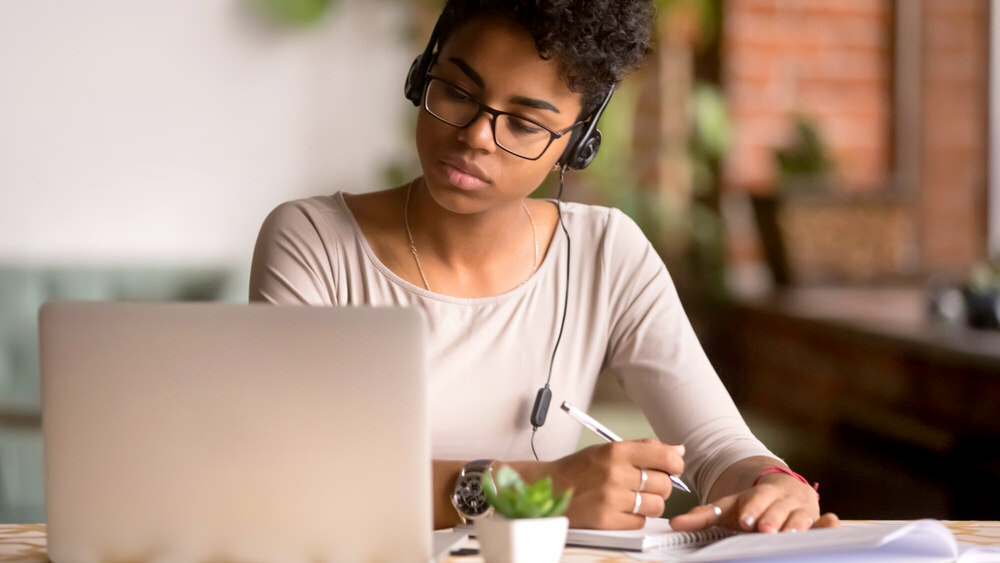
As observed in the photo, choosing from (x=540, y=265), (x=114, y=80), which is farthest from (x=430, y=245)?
(x=114, y=80)

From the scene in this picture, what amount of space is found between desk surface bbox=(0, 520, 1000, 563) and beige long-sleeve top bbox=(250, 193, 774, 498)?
0.28m

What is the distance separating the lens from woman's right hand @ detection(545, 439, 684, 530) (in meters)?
1.12

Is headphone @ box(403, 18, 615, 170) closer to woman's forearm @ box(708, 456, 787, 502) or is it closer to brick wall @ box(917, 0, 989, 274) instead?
woman's forearm @ box(708, 456, 787, 502)

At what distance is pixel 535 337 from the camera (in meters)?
1.56

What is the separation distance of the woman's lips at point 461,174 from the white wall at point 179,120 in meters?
2.25

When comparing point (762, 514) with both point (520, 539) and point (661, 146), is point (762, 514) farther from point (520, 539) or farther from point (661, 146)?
point (661, 146)

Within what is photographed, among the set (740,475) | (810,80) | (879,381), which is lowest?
(879,381)

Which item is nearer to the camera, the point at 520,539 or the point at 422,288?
the point at 520,539

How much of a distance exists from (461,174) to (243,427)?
583 millimetres

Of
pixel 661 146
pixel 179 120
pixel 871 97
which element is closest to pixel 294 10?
pixel 179 120

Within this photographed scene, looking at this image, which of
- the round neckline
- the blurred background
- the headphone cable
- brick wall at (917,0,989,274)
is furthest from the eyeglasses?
brick wall at (917,0,989,274)

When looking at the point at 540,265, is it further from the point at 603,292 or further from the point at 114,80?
the point at 114,80

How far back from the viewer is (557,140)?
4.70 feet

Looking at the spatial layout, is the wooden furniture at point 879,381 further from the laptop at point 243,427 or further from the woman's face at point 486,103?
the laptop at point 243,427
